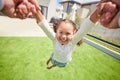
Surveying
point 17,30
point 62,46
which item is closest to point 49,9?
point 17,30

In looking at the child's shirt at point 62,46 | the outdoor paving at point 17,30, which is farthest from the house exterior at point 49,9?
the child's shirt at point 62,46

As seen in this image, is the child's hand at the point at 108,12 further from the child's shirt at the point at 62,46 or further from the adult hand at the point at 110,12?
the child's shirt at the point at 62,46

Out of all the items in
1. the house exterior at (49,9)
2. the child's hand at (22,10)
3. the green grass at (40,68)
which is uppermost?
the child's hand at (22,10)

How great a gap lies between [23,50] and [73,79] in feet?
3.13

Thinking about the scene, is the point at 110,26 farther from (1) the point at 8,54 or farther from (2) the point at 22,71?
(1) the point at 8,54

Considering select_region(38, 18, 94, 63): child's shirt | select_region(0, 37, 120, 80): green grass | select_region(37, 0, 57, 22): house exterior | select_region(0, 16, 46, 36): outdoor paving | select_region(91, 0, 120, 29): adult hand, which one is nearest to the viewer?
select_region(91, 0, 120, 29): adult hand

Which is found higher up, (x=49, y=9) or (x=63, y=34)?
(x=63, y=34)

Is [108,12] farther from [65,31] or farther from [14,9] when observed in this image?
[65,31]

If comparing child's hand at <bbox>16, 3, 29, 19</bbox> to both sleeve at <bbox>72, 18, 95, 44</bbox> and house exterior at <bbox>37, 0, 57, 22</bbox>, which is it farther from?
house exterior at <bbox>37, 0, 57, 22</bbox>

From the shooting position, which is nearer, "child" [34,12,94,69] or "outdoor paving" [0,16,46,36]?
"child" [34,12,94,69]

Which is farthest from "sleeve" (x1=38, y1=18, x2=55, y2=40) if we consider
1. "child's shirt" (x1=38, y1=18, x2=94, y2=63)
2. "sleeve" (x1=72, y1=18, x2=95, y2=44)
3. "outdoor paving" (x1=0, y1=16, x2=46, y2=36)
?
"outdoor paving" (x1=0, y1=16, x2=46, y2=36)

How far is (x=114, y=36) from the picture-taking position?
3.27m

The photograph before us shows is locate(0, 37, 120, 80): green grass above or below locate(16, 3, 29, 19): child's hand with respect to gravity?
below

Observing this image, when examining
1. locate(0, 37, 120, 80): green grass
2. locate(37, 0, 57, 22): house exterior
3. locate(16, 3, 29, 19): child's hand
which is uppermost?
locate(16, 3, 29, 19): child's hand
